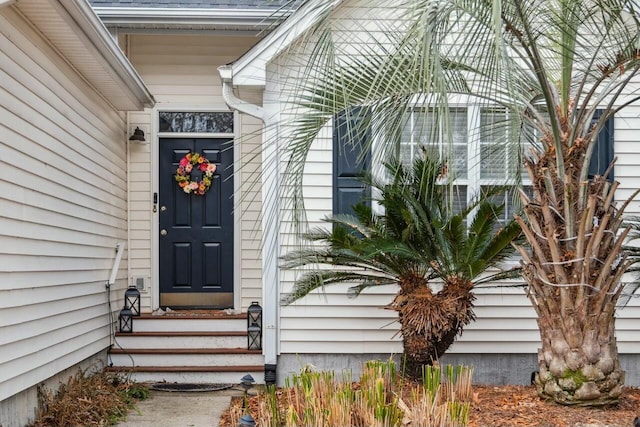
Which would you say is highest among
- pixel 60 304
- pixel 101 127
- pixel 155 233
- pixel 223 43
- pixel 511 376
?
pixel 223 43

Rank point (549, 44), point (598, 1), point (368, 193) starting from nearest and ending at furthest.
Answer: point (598, 1)
point (549, 44)
point (368, 193)

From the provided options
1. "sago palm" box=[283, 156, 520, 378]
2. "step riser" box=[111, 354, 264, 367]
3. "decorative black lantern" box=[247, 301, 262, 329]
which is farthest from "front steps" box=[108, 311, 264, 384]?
"sago palm" box=[283, 156, 520, 378]

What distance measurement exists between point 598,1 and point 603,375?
103 inches

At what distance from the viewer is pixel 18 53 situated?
5070 millimetres

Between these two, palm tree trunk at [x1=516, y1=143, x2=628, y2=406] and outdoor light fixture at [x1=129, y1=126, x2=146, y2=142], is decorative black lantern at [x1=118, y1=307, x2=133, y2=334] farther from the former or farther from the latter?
palm tree trunk at [x1=516, y1=143, x2=628, y2=406]

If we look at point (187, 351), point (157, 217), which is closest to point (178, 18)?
point (157, 217)

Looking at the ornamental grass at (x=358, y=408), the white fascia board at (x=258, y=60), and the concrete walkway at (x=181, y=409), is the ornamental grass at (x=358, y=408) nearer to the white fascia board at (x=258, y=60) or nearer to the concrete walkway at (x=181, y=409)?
the concrete walkway at (x=181, y=409)

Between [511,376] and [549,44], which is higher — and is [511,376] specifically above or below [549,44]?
below

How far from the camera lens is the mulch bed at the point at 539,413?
4.77 m

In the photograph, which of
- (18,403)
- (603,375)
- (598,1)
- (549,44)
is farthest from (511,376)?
(18,403)

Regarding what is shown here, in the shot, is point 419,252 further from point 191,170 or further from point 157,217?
point 157,217

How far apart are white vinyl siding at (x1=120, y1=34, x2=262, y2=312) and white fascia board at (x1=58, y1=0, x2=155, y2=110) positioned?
0.74 metres

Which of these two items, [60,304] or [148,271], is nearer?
[60,304]

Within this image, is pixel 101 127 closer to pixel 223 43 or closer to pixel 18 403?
pixel 223 43
